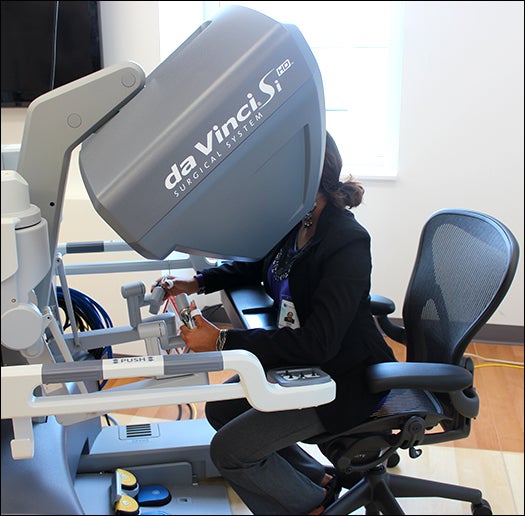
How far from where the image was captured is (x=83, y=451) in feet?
5.60

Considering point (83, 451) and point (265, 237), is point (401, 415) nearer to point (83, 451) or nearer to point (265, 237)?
point (265, 237)

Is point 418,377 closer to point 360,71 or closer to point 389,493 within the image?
point 389,493

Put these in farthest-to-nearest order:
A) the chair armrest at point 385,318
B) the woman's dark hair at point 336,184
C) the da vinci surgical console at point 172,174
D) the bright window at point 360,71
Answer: the bright window at point 360,71, the chair armrest at point 385,318, the woman's dark hair at point 336,184, the da vinci surgical console at point 172,174

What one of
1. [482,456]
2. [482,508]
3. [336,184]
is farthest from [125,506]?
[482,456]

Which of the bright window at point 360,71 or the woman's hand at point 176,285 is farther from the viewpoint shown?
the bright window at point 360,71

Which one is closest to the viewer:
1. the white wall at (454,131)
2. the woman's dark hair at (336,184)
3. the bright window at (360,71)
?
the woman's dark hair at (336,184)

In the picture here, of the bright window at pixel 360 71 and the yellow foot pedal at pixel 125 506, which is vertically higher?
the bright window at pixel 360 71

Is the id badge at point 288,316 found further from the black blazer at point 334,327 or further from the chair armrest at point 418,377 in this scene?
the chair armrest at point 418,377

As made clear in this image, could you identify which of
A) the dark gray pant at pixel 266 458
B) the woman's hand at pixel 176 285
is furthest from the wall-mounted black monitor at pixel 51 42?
the dark gray pant at pixel 266 458

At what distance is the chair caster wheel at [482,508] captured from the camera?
1.76 meters

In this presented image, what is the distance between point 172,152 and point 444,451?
66.3 inches

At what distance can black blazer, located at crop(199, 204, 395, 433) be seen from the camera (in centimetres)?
125

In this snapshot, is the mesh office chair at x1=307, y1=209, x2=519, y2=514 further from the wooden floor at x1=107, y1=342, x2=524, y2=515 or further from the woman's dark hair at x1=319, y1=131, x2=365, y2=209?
the woman's dark hair at x1=319, y1=131, x2=365, y2=209

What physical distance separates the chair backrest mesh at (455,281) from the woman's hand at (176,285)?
0.57m
